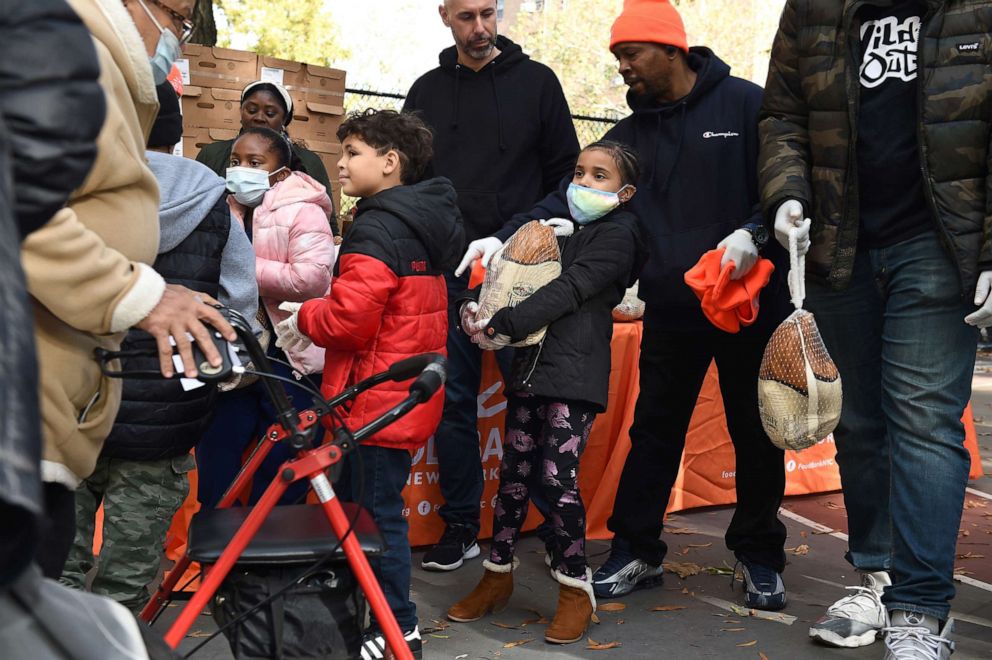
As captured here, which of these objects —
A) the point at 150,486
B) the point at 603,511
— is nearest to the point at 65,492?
the point at 150,486

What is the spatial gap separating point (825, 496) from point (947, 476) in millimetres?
2930

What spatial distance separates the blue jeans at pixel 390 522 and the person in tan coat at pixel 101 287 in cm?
156

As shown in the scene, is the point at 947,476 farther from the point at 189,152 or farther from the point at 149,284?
the point at 189,152

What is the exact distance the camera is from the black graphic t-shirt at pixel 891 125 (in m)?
3.64

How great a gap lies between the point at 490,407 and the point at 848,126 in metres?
2.17

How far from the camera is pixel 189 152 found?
705cm

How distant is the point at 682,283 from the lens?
173 inches

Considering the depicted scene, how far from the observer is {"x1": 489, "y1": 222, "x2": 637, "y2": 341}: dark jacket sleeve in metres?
3.96

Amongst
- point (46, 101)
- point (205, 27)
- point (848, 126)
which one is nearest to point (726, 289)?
point (848, 126)

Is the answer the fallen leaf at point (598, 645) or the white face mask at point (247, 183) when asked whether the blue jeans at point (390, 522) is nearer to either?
the fallen leaf at point (598, 645)

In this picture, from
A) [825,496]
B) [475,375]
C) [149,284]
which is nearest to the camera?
[149,284]

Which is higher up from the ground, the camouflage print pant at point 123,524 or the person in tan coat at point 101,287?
the person in tan coat at point 101,287

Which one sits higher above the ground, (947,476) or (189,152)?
(189,152)

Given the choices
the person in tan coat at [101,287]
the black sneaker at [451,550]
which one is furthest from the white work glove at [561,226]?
the person in tan coat at [101,287]
